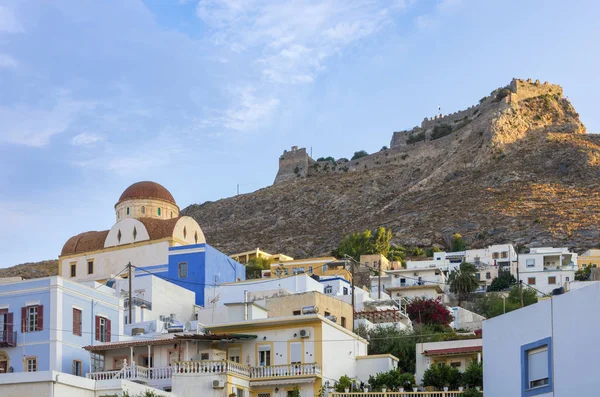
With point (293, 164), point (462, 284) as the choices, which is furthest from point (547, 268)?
point (293, 164)

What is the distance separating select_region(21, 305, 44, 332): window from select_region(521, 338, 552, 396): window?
2390 cm

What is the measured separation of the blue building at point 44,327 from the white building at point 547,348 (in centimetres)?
2185

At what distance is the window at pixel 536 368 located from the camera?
65.1 ft

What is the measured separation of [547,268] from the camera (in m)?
85.7

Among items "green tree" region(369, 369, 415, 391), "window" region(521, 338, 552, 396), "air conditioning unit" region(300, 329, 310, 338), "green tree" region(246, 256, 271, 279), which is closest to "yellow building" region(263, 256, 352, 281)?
"green tree" region(246, 256, 271, 279)

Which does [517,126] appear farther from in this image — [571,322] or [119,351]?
[571,322]

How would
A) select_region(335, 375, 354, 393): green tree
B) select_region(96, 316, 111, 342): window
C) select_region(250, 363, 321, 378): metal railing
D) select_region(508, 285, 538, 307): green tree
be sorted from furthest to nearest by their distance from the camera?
select_region(508, 285, 538, 307): green tree → select_region(96, 316, 111, 342): window → select_region(250, 363, 321, 378): metal railing → select_region(335, 375, 354, 393): green tree

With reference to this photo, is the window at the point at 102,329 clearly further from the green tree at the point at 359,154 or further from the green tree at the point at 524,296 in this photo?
the green tree at the point at 359,154

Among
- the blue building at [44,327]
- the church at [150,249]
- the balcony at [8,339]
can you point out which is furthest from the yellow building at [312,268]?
the balcony at [8,339]

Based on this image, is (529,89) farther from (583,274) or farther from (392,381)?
(392,381)

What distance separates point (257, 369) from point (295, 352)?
168 cm

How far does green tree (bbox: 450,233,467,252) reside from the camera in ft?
345

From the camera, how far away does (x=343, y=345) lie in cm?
3888

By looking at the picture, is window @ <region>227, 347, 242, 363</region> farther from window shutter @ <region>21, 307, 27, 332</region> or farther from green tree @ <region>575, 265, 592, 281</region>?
green tree @ <region>575, 265, 592, 281</region>
